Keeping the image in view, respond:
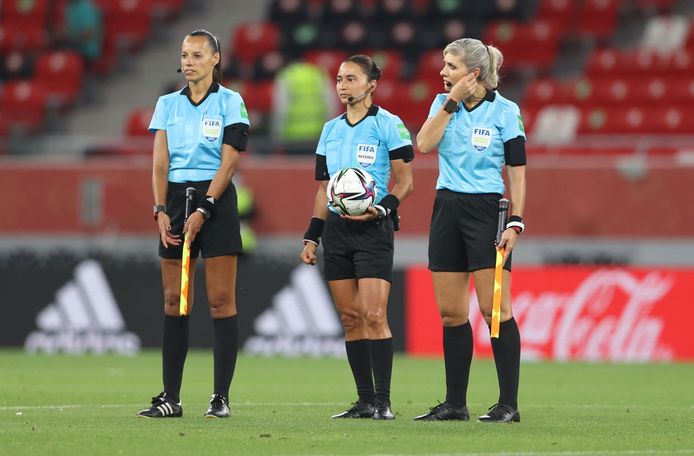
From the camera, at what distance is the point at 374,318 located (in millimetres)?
8742

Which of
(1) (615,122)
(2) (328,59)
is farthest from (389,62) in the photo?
(1) (615,122)

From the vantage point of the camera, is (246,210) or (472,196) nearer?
(472,196)

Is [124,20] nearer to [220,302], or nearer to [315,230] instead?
[315,230]

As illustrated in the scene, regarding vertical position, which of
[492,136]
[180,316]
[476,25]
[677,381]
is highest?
Result: [476,25]

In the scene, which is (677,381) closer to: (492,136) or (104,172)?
(492,136)

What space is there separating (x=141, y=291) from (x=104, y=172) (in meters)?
2.62

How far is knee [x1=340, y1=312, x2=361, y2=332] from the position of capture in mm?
8891

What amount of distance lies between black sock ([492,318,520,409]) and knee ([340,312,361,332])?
848 mm

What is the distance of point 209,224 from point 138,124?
516 inches

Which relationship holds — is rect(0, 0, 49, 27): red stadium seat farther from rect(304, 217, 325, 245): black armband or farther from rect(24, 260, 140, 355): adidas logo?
rect(304, 217, 325, 245): black armband

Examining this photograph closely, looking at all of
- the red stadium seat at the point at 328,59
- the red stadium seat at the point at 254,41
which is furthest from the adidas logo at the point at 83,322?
the red stadium seat at the point at 254,41

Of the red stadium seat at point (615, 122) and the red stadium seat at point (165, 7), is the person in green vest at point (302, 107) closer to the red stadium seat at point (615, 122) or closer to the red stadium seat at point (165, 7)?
the red stadium seat at point (615, 122)

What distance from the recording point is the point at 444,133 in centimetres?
873

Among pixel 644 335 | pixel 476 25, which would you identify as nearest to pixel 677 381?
pixel 644 335
